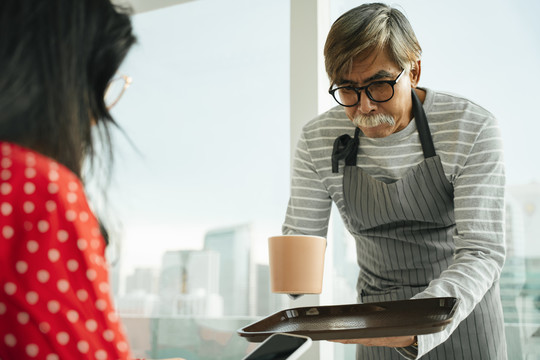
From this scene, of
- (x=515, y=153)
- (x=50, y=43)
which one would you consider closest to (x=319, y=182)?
(x=515, y=153)

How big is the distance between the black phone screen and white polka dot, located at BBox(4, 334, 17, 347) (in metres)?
Answer: 0.29

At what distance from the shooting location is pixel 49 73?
27.7 inches

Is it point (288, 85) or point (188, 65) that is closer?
point (288, 85)

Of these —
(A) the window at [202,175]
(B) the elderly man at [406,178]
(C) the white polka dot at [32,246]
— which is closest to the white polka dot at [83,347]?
(C) the white polka dot at [32,246]

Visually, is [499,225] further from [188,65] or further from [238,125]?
[188,65]

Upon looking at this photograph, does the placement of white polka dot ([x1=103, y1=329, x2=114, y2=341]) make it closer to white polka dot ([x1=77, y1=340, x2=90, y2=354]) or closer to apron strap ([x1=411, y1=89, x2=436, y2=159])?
Result: white polka dot ([x1=77, y1=340, x2=90, y2=354])

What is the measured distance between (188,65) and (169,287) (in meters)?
0.87

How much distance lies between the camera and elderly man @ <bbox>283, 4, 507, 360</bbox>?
1228 millimetres

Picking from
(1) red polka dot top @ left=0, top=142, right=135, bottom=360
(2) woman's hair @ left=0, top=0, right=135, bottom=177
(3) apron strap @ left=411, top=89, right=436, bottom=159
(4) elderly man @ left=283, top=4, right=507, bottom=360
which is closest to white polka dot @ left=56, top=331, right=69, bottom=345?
(1) red polka dot top @ left=0, top=142, right=135, bottom=360

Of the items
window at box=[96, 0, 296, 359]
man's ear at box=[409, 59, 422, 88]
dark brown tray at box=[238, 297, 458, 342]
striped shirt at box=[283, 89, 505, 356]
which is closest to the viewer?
dark brown tray at box=[238, 297, 458, 342]

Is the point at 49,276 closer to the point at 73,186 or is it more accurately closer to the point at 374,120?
the point at 73,186

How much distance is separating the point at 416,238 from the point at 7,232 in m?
0.95

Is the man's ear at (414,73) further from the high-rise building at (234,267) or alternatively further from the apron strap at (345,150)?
the high-rise building at (234,267)

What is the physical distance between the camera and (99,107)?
82 centimetres
